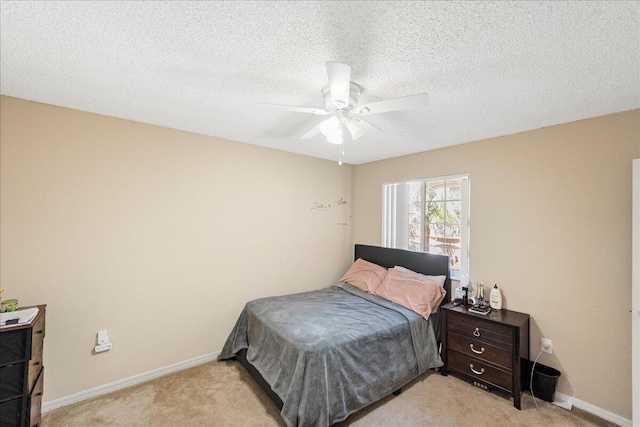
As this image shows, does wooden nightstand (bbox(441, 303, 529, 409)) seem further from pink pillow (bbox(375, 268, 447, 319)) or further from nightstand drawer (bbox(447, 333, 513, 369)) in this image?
pink pillow (bbox(375, 268, 447, 319))

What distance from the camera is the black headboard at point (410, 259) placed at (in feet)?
9.66

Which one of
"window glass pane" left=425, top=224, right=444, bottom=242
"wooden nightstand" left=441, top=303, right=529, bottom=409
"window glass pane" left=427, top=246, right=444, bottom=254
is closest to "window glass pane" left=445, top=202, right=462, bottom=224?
"window glass pane" left=425, top=224, right=444, bottom=242

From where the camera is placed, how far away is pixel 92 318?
7.23 feet

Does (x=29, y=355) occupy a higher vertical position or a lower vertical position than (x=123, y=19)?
lower

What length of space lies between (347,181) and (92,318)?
10.8 ft

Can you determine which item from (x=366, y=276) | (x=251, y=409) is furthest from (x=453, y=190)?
(x=251, y=409)

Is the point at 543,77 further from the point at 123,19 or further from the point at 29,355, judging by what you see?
the point at 29,355

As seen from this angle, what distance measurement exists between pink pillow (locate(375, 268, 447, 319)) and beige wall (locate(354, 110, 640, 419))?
463 millimetres

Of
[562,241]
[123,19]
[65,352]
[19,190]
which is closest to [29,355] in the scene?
[65,352]

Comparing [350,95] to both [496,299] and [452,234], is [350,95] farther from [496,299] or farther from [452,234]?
[496,299]

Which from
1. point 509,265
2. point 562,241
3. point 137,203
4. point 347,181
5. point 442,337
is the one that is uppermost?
point 347,181

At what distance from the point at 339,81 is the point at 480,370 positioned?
8.70 feet

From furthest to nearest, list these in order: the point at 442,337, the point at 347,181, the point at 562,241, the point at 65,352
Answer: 1. the point at 347,181
2. the point at 442,337
3. the point at 562,241
4. the point at 65,352

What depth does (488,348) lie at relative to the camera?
231 cm
